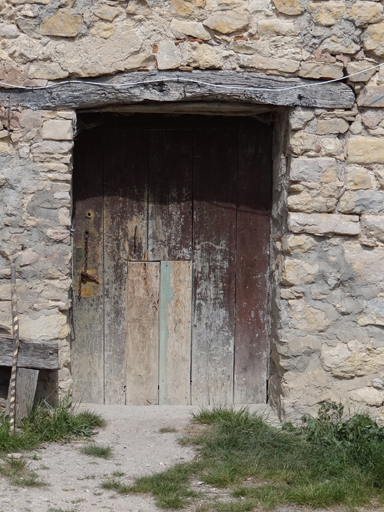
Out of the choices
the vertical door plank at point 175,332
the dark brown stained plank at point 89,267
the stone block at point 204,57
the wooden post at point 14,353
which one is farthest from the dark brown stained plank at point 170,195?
the wooden post at point 14,353

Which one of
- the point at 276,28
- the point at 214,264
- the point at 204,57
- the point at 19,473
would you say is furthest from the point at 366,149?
the point at 19,473

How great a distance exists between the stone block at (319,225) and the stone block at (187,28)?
126 cm

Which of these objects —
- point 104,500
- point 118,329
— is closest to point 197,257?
point 118,329

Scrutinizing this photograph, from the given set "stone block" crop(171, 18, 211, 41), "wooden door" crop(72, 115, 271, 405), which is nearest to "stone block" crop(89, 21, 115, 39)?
"stone block" crop(171, 18, 211, 41)

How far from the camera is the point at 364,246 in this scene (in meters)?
4.14

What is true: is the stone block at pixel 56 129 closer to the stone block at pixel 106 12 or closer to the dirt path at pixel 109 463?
the stone block at pixel 106 12

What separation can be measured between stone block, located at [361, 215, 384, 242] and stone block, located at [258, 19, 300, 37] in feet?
4.08

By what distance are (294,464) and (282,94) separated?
7.30ft

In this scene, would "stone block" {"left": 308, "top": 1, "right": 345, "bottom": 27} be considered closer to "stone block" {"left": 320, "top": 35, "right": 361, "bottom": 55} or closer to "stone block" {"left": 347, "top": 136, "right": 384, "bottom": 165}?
"stone block" {"left": 320, "top": 35, "right": 361, "bottom": 55}

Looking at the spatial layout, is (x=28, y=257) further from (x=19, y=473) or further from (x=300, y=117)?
(x=300, y=117)

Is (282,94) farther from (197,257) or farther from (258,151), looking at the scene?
(197,257)

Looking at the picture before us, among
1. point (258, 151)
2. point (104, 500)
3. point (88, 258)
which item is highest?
point (258, 151)

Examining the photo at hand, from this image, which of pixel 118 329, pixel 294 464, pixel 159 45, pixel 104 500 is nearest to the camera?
pixel 104 500

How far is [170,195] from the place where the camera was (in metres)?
4.55
